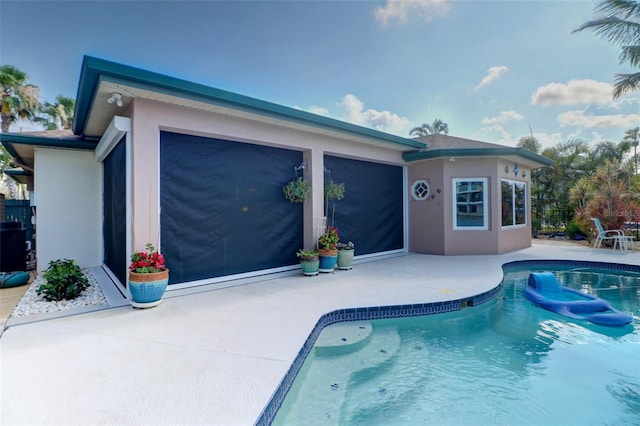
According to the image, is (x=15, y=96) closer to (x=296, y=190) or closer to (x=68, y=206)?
(x=68, y=206)

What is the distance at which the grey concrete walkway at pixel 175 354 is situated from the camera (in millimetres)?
2074

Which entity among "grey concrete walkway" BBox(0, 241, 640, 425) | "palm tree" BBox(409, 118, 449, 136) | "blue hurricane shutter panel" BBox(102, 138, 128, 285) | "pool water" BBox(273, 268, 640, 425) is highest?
"palm tree" BBox(409, 118, 449, 136)

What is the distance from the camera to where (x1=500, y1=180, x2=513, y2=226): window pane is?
358 inches

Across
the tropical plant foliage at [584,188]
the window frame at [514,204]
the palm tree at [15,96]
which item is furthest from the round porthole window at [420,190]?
the palm tree at [15,96]

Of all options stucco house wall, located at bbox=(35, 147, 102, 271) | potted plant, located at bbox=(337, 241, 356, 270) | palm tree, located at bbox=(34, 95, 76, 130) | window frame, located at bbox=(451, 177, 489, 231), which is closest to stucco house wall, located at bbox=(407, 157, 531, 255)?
window frame, located at bbox=(451, 177, 489, 231)

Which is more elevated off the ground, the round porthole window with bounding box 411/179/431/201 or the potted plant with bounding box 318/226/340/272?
the round porthole window with bounding box 411/179/431/201

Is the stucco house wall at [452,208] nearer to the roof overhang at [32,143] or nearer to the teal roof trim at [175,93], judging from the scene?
the teal roof trim at [175,93]

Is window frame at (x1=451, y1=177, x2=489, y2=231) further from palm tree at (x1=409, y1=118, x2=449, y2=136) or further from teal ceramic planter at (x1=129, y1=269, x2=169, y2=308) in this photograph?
palm tree at (x1=409, y1=118, x2=449, y2=136)

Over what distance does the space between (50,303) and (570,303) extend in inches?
324

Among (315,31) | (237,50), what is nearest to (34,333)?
(237,50)

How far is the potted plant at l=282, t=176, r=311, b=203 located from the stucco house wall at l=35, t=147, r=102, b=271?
4.77 meters

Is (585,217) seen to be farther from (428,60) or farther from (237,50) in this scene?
(237,50)

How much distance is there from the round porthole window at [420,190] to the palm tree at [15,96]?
17894mm

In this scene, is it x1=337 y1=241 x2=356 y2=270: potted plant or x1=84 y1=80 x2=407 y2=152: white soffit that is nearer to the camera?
x1=84 y1=80 x2=407 y2=152: white soffit
